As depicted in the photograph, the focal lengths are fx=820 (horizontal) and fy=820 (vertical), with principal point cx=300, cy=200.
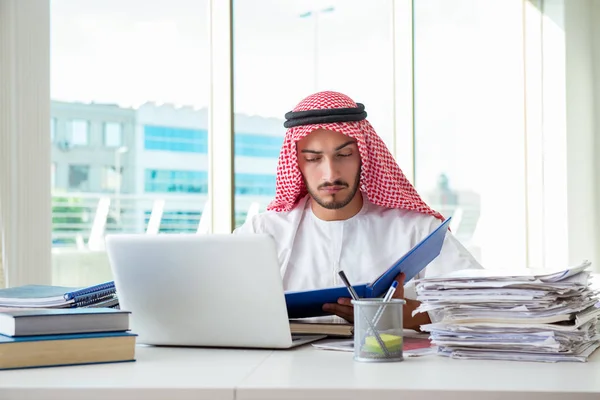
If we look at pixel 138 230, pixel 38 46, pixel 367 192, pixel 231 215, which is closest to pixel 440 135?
pixel 138 230

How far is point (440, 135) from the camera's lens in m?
7.88

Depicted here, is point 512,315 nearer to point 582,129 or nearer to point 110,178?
point 582,129

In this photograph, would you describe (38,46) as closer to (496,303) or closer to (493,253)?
(496,303)

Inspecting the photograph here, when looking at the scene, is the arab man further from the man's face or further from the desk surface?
the desk surface

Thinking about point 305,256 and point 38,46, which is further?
point 38,46

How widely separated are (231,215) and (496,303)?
10.6 feet

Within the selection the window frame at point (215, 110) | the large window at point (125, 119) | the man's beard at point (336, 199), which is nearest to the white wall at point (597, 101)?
the window frame at point (215, 110)

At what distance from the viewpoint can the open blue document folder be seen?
5.40 ft

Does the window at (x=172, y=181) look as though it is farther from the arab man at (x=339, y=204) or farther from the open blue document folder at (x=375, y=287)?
the open blue document folder at (x=375, y=287)

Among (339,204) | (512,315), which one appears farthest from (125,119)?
(512,315)

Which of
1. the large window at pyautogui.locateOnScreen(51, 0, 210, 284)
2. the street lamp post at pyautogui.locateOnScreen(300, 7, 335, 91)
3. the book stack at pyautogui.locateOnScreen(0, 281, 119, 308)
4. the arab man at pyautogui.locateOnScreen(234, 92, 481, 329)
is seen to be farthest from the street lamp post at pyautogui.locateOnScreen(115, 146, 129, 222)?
the book stack at pyautogui.locateOnScreen(0, 281, 119, 308)

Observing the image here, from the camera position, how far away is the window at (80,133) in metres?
7.28

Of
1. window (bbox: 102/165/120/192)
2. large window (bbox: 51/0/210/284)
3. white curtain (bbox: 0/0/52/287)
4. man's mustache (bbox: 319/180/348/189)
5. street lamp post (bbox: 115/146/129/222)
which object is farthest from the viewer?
window (bbox: 102/165/120/192)

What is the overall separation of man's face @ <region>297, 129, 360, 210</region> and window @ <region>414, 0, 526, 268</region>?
370 centimetres
